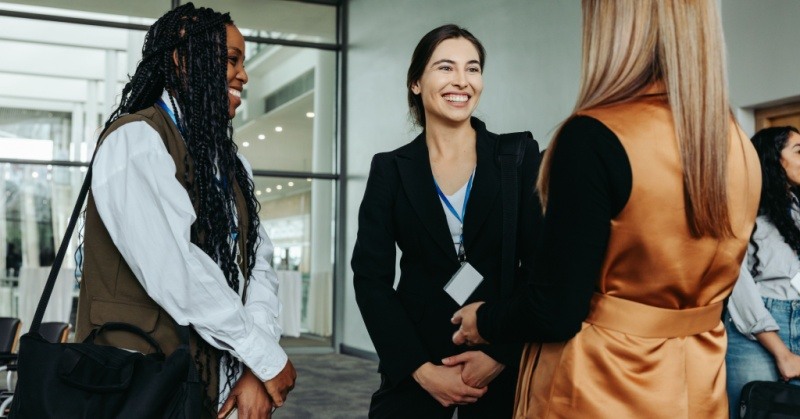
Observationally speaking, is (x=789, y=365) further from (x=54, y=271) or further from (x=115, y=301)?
(x=54, y=271)

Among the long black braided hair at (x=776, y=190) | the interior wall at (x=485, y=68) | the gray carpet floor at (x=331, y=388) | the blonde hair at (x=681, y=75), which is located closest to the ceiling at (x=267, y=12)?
the interior wall at (x=485, y=68)

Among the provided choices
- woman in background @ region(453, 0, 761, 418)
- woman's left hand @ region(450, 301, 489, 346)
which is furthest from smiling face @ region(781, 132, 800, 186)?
woman's left hand @ region(450, 301, 489, 346)

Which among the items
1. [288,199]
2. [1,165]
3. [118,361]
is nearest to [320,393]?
[288,199]

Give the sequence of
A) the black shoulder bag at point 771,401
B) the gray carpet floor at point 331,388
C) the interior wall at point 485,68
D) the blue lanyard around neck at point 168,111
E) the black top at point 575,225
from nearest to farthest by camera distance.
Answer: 1. the black top at point 575,225
2. the blue lanyard around neck at point 168,111
3. the black shoulder bag at point 771,401
4. the gray carpet floor at point 331,388
5. the interior wall at point 485,68

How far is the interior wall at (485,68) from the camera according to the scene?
7.29 meters

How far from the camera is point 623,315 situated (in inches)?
49.2

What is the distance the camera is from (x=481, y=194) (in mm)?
1940

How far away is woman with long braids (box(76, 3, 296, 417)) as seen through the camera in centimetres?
158

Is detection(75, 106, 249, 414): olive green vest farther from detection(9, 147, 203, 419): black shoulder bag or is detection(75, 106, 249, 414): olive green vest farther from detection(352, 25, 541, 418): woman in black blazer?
detection(352, 25, 541, 418): woman in black blazer

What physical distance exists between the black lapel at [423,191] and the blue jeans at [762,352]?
1.74 m

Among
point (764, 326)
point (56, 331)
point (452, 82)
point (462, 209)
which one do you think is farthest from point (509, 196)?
point (56, 331)

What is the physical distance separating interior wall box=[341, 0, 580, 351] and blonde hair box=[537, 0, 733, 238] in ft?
18.3

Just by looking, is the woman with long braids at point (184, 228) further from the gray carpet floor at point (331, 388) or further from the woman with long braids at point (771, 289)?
the gray carpet floor at point (331, 388)

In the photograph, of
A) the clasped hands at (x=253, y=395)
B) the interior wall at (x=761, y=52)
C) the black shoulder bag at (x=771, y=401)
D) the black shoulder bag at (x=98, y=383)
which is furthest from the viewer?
the interior wall at (x=761, y=52)
